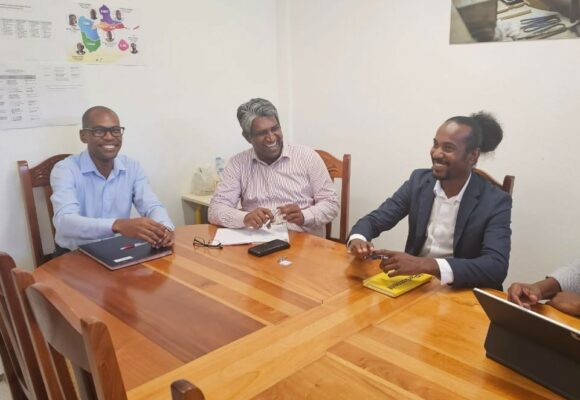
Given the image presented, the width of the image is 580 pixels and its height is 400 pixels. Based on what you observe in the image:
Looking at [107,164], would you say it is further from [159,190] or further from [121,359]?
[121,359]

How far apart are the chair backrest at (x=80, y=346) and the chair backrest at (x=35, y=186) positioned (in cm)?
146

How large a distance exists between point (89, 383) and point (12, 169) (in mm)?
1775

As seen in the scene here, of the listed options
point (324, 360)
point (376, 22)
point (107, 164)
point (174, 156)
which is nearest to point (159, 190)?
point (174, 156)

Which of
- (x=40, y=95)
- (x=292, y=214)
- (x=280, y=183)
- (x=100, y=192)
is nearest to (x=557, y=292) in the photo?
(x=292, y=214)

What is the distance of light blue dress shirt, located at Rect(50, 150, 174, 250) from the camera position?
1.88 metres

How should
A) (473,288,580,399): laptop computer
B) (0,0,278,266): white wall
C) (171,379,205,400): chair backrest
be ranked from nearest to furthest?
(171,379,205,400): chair backrest → (473,288,580,399): laptop computer → (0,0,278,266): white wall

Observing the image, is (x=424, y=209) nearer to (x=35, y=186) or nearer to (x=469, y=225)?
(x=469, y=225)

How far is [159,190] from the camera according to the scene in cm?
270

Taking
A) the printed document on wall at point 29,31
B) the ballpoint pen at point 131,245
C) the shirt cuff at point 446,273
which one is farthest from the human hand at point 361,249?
the printed document on wall at point 29,31

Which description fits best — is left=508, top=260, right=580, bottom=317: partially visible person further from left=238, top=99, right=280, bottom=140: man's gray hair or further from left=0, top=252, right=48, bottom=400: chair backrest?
left=238, top=99, right=280, bottom=140: man's gray hair

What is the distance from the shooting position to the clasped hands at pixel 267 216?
188 cm

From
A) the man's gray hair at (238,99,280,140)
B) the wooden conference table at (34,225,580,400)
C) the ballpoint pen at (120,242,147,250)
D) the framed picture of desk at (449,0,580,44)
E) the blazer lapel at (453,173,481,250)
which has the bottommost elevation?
the wooden conference table at (34,225,580,400)

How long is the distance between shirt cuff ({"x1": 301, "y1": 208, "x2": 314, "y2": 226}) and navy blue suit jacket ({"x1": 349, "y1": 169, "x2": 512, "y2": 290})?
0.34 metres

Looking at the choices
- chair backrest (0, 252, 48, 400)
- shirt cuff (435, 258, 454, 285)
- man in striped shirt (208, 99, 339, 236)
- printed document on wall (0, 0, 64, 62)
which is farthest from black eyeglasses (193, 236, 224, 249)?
printed document on wall (0, 0, 64, 62)
